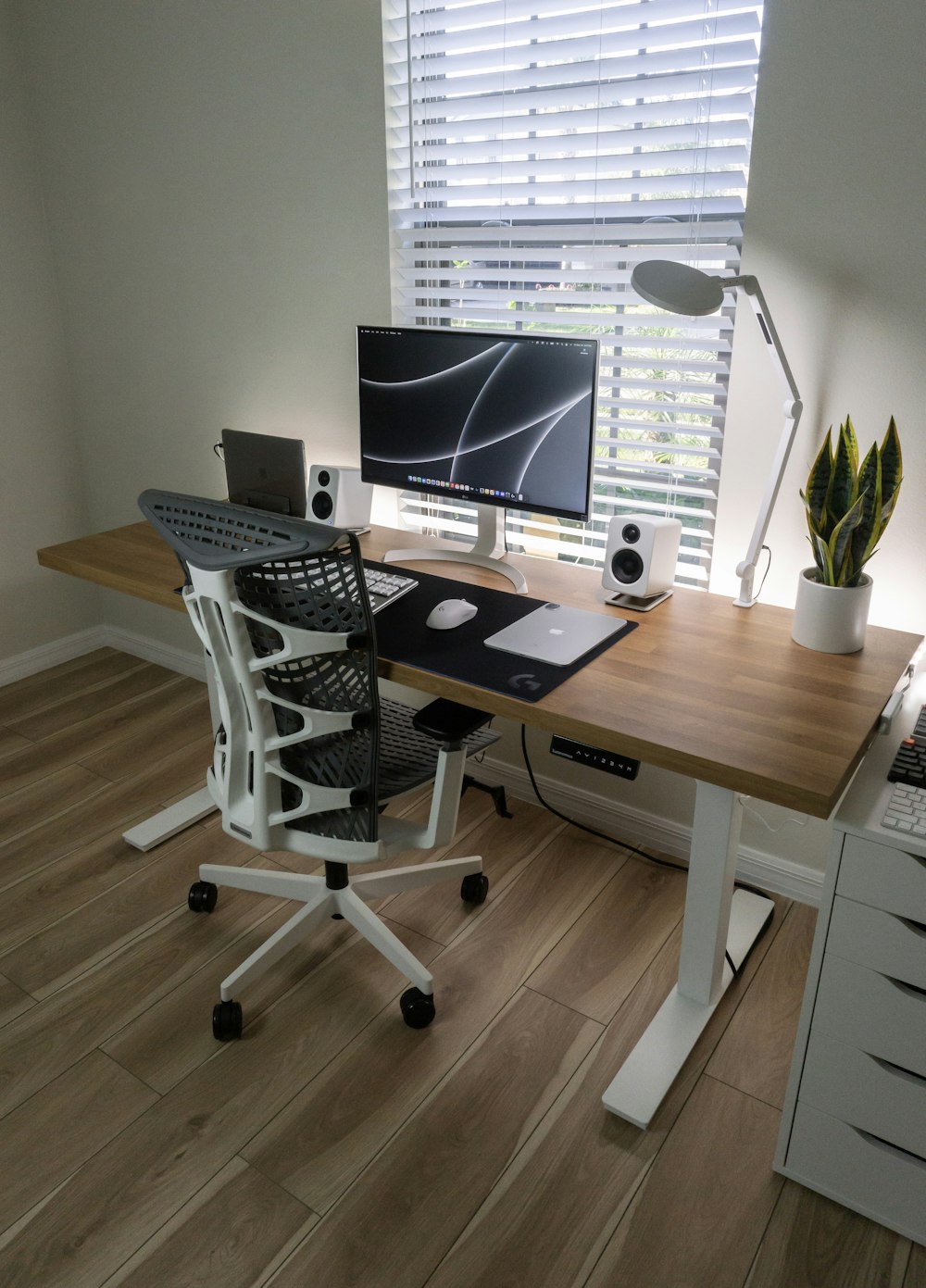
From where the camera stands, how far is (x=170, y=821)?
2.44 m

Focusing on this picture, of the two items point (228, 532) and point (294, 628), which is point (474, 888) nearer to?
point (294, 628)

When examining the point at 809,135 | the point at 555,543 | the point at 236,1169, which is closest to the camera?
the point at 236,1169

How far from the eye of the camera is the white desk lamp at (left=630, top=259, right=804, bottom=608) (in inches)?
63.1

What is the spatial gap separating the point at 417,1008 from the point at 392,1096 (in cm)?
17

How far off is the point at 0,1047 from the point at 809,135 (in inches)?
90.9

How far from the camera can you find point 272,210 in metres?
2.52

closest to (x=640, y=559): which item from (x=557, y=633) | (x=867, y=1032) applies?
(x=557, y=633)

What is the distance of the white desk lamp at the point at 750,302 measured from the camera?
5.25ft

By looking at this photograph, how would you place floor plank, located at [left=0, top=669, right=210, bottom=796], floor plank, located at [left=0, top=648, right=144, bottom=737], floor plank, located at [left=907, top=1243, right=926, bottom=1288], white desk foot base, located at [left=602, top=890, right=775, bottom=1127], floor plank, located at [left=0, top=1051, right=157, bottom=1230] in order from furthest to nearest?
floor plank, located at [left=0, top=648, right=144, bottom=737] → floor plank, located at [left=0, top=669, right=210, bottom=796] → white desk foot base, located at [left=602, top=890, right=775, bottom=1127] → floor plank, located at [left=0, top=1051, right=157, bottom=1230] → floor plank, located at [left=907, top=1243, right=926, bottom=1288]

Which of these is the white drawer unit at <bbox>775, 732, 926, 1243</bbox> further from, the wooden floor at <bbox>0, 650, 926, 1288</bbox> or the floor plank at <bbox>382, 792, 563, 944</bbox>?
the floor plank at <bbox>382, 792, 563, 944</bbox>

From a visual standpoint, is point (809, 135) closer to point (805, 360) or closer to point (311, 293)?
point (805, 360)

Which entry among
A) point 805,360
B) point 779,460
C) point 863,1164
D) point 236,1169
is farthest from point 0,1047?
point 805,360

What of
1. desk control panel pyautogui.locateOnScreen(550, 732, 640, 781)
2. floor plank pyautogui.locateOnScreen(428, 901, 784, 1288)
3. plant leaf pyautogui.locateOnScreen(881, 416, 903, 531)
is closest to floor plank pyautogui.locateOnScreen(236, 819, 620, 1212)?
floor plank pyautogui.locateOnScreen(428, 901, 784, 1288)

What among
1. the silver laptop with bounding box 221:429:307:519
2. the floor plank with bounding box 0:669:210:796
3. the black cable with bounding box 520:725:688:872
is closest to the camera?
the black cable with bounding box 520:725:688:872
